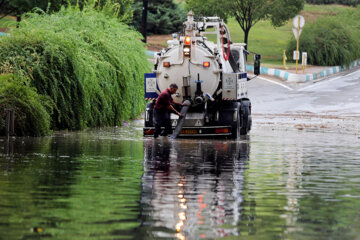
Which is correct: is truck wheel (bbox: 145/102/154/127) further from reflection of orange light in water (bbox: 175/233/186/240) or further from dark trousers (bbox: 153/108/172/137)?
reflection of orange light in water (bbox: 175/233/186/240)

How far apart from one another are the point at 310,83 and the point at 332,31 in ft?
49.7

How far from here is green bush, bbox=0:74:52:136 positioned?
74.9ft

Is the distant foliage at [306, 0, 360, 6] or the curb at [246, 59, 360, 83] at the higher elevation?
the distant foliage at [306, 0, 360, 6]

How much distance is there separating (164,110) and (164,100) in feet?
1.56

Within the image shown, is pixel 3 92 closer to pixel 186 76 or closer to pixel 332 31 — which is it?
pixel 186 76

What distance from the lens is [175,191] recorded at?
12.5 metres

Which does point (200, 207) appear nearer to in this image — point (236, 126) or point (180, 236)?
point (180, 236)

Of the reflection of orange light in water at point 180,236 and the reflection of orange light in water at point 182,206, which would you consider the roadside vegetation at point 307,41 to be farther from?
the reflection of orange light in water at point 180,236

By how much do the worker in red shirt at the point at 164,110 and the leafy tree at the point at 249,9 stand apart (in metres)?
51.2

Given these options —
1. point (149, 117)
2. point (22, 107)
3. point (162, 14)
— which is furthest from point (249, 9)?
point (22, 107)

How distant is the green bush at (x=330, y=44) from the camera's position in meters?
68.1

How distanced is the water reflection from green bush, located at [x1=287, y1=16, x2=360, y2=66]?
47975 millimetres

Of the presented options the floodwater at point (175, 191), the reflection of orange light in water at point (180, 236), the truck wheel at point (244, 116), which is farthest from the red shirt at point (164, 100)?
the reflection of orange light in water at point (180, 236)

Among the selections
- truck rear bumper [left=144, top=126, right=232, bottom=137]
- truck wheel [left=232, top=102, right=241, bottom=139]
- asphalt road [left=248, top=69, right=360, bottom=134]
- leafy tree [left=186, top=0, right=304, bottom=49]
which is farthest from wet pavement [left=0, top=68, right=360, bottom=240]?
leafy tree [left=186, top=0, right=304, bottom=49]
